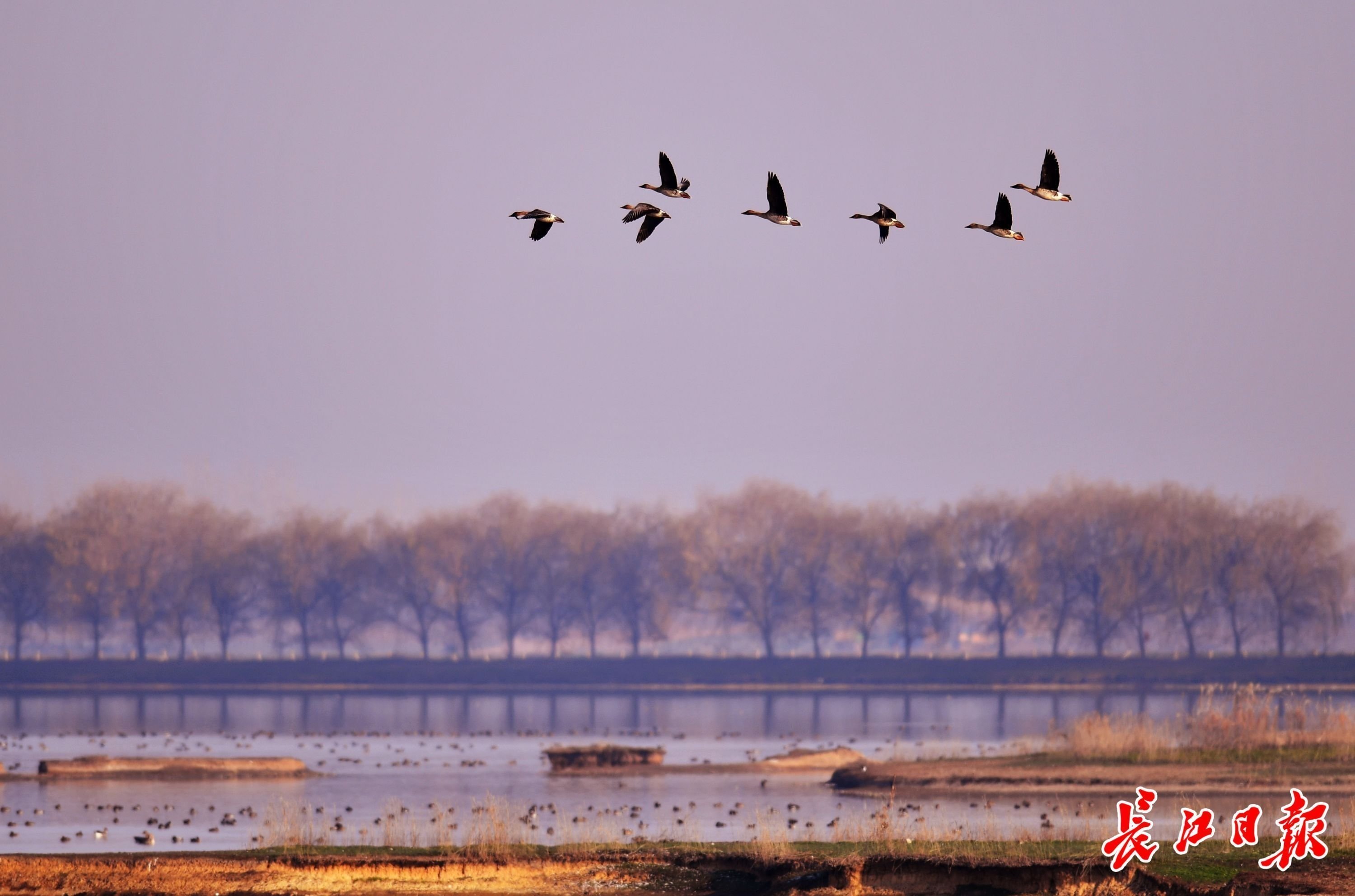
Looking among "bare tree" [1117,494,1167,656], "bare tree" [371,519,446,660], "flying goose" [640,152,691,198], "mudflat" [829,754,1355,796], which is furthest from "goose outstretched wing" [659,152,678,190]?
"bare tree" [371,519,446,660]

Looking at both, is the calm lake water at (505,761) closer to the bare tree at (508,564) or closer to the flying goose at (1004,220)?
the flying goose at (1004,220)

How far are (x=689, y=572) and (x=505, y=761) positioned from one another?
3298 inches

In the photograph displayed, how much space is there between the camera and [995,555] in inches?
5340

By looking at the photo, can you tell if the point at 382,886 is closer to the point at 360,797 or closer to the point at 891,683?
the point at 360,797

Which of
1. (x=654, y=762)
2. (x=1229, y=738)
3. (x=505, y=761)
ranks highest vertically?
(x=1229, y=738)

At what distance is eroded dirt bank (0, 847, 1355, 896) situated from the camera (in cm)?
2534

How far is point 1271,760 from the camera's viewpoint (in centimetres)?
4425

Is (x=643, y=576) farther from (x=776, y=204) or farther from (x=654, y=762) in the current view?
(x=776, y=204)

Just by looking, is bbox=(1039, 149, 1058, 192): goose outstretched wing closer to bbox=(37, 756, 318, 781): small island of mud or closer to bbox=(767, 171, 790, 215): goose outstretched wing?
bbox=(767, 171, 790, 215): goose outstretched wing

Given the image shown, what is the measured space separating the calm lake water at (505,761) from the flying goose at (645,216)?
9.67 metres

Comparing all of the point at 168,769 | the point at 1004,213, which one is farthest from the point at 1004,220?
the point at 168,769

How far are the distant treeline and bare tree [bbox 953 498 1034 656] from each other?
17 cm

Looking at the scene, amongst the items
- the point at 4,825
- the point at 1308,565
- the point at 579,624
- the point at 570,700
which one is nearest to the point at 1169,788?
the point at 4,825

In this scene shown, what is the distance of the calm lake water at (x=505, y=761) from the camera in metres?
34.1
